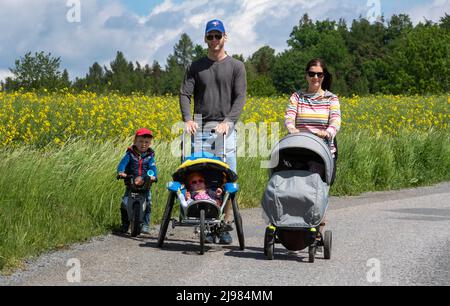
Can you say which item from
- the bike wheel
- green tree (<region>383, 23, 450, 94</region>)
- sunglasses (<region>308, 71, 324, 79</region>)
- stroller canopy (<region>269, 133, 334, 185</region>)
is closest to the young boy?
the bike wheel

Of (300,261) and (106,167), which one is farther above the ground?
(106,167)

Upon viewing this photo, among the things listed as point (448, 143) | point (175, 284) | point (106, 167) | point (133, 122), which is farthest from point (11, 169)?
point (448, 143)

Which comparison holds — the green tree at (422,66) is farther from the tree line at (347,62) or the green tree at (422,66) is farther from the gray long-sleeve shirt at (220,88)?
the gray long-sleeve shirt at (220,88)

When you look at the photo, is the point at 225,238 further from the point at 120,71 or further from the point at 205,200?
the point at 120,71

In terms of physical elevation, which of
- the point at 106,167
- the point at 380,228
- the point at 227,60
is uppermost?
the point at 227,60

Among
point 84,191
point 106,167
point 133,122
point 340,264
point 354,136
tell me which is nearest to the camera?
point 340,264

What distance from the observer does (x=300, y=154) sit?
7.52 metres

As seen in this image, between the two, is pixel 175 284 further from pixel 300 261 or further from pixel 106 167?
pixel 106 167

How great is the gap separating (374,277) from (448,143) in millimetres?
12115

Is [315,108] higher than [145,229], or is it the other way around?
[315,108]

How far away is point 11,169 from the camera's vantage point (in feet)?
27.8

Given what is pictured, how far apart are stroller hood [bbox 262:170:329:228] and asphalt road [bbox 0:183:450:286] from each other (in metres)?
0.39

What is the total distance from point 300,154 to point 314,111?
49 cm

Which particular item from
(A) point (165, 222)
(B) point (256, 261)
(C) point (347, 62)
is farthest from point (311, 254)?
(C) point (347, 62)
